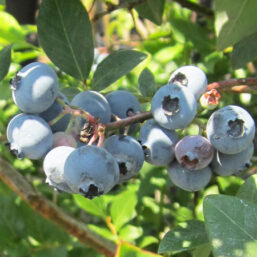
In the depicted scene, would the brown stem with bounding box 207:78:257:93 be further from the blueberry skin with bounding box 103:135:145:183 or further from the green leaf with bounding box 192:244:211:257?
the green leaf with bounding box 192:244:211:257

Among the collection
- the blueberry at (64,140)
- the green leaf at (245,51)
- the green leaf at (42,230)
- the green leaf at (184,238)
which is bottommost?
the green leaf at (42,230)

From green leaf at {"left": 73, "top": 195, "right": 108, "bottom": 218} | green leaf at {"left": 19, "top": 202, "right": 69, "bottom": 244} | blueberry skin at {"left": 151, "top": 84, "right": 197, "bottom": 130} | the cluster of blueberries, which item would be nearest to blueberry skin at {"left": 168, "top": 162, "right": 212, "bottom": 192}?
the cluster of blueberries

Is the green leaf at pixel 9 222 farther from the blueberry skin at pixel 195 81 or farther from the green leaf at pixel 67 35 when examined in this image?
the blueberry skin at pixel 195 81

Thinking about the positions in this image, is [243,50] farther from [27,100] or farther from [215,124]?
[27,100]

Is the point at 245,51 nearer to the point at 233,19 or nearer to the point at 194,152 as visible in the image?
the point at 233,19

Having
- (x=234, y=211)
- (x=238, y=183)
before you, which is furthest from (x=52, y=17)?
(x=238, y=183)

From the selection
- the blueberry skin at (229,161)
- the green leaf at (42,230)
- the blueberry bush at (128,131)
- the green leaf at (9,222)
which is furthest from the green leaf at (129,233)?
the blueberry skin at (229,161)
